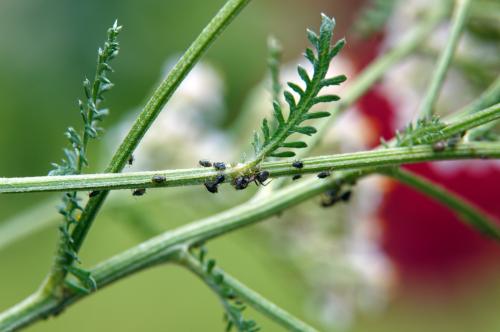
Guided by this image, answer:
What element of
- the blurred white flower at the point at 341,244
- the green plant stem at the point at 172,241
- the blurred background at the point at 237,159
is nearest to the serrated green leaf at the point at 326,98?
the green plant stem at the point at 172,241

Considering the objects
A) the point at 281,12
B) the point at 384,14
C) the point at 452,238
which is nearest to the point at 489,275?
the point at 452,238

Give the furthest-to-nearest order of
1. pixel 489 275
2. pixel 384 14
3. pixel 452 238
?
pixel 489 275 < pixel 452 238 < pixel 384 14

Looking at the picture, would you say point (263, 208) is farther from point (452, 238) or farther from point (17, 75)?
point (452, 238)

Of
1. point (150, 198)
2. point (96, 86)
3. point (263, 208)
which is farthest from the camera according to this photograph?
point (150, 198)

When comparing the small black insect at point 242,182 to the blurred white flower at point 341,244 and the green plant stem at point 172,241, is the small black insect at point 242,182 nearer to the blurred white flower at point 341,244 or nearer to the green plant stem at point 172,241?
the green plant stem at point 172,241

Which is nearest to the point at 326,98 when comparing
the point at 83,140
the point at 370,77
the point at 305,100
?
the point at 305,100
